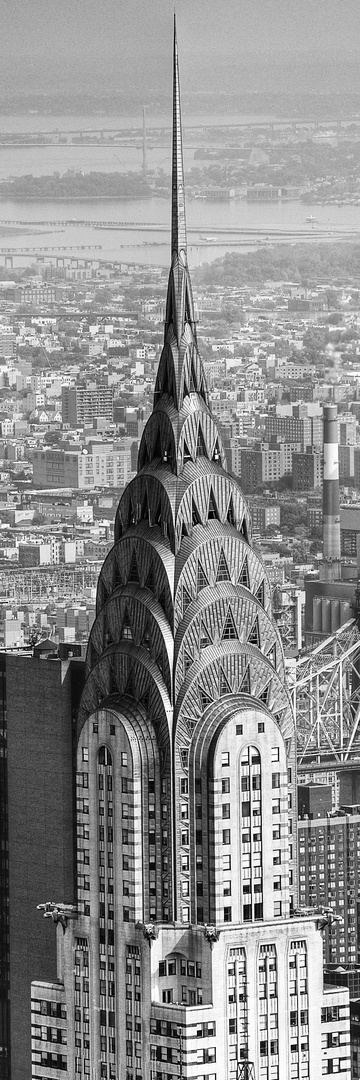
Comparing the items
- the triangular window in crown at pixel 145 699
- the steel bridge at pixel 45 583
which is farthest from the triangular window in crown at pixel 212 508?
the steel bridge at pixel 45 583

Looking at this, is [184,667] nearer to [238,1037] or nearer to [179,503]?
[179,503]

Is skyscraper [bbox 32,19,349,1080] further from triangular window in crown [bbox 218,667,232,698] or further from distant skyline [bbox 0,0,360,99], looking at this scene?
distant skyline [bbox 0,0,360,99]

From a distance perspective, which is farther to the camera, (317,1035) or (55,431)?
(55,431)

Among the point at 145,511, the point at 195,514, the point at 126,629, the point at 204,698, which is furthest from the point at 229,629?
the point at 145,511

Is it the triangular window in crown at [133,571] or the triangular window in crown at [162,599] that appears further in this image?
the triangular window in crown at [133,571]

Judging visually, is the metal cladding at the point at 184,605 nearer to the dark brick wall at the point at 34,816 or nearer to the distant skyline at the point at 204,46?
the dark brick wall at the point at 34,816

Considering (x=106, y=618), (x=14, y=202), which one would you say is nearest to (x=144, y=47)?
(x=14, y=202)

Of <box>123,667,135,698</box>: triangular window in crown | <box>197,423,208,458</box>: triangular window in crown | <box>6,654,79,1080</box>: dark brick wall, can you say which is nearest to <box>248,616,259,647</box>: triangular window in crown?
<box>123,667,135,698</box>: triangular window in crown
